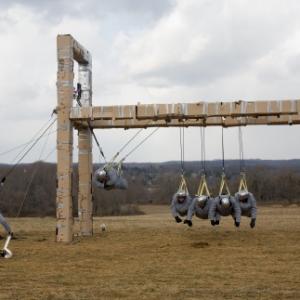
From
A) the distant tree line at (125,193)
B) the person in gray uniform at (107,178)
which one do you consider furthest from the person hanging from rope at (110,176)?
the distant tree line at (125,193)

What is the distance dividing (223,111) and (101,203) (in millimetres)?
47698

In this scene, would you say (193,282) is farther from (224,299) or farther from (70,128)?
(70,128)

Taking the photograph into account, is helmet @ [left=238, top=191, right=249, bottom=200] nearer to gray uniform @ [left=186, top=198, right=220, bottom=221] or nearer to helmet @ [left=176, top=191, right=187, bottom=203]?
gray uniform @ [left=186, top=198, right=220, bottom=221]

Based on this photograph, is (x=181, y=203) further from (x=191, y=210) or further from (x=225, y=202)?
(x=225, y=202)

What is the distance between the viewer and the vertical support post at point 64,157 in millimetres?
17703

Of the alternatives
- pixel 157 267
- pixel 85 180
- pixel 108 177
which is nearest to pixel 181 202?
pixel 108 177

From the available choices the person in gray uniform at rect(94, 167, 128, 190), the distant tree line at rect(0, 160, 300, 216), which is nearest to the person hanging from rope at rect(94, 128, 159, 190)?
the person in gray uniform at rect(94, 167, 128, 190)

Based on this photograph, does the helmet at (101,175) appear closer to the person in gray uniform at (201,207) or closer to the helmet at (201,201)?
the person in gray uniform at (201,207)

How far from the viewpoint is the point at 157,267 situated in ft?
41.3

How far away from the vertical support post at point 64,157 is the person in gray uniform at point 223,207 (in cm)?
413

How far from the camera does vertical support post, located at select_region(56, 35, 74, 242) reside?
697 inches

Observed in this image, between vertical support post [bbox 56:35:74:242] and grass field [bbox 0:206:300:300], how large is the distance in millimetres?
647

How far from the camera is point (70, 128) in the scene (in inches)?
703

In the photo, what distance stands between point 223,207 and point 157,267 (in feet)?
16.7
